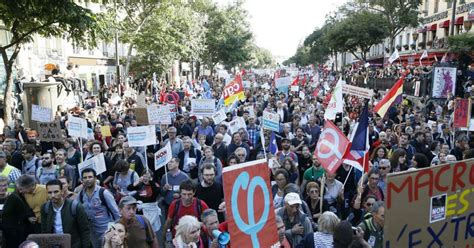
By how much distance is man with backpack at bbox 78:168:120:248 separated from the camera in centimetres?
570

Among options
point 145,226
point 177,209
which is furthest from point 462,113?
point 145,226

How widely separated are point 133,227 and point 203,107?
8.08 metres

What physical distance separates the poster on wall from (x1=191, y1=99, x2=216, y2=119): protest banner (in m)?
8.88

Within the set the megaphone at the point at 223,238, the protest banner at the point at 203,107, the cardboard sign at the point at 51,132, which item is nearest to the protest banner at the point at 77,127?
the cardboard sign at the point at 51,132

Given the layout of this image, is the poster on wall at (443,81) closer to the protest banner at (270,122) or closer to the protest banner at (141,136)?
the protest banner at (270,122)

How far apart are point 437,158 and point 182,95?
16.7 metres

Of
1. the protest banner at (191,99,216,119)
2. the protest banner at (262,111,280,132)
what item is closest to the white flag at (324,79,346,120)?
the protest banner at (262,111,280,132)

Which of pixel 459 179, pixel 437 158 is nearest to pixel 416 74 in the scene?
pixel 437 158

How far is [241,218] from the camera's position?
12.0ft

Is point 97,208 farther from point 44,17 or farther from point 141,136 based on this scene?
point 44,17

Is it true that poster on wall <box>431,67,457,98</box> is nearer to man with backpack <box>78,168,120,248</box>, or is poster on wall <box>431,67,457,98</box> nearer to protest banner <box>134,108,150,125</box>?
protest banner <box>134,108,150,125</box>

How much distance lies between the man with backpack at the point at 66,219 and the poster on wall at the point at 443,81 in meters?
14.8

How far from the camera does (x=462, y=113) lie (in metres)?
11.0

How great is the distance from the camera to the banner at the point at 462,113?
35.8 ft
